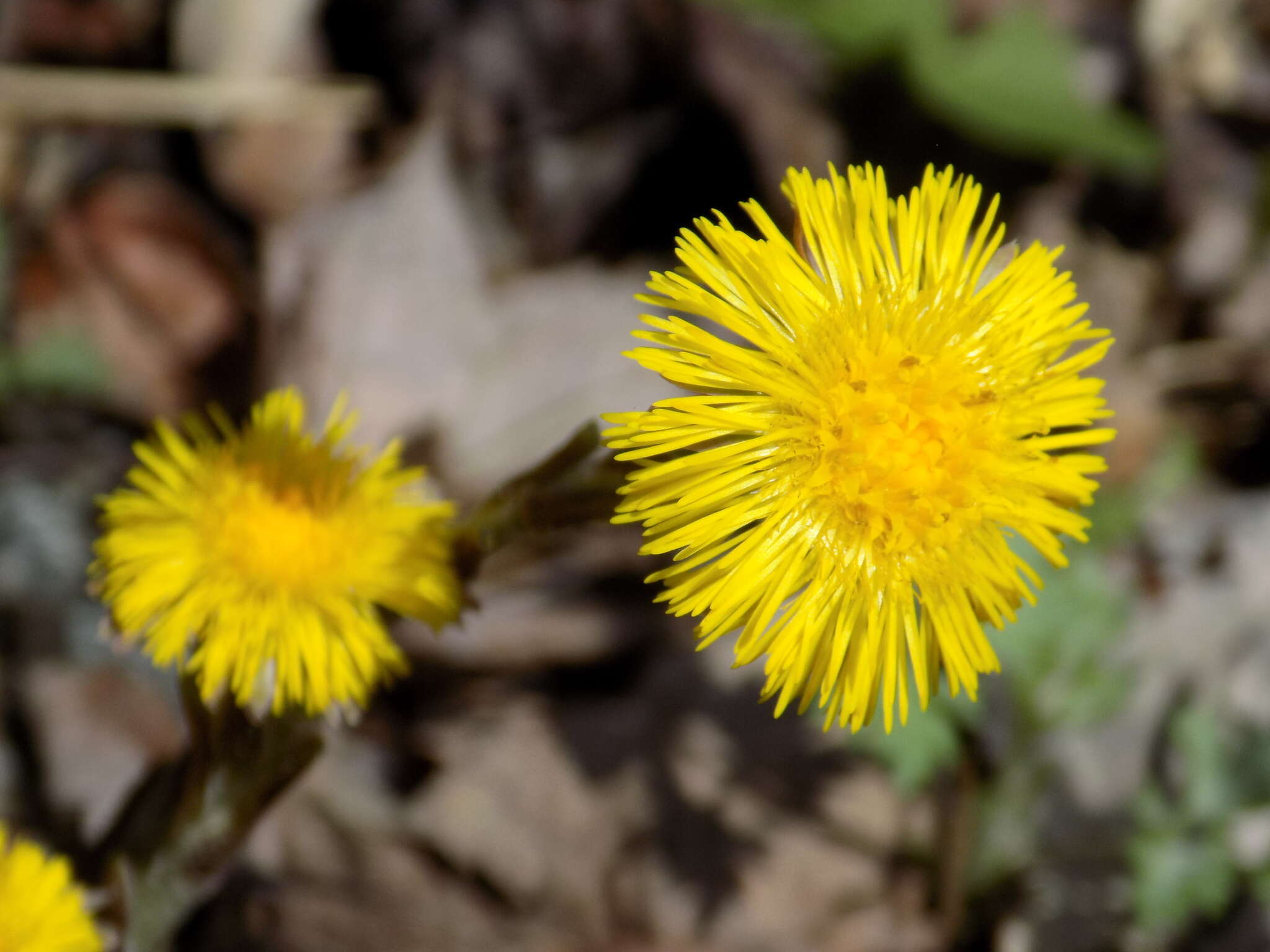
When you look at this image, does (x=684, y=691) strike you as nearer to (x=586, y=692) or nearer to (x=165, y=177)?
(x=586, y=692)

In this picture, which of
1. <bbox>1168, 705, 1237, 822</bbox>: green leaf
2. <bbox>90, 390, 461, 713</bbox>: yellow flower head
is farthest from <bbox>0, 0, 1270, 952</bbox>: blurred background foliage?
<bbox>90, 390, 461, 713</bbox>: yellow flower head

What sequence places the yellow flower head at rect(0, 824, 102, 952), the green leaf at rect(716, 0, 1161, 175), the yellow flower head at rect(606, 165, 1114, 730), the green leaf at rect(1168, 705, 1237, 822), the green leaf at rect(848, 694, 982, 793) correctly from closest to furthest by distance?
the yellow flower head at rect(606, 165, 1114, 730), the yellow flower head at rect(0, 824, 102, 952), the green leaf at rect(848, 694, 982, 793), the green leaf at rect(1168, 705, 1237, 822), the green leaf at rect(716, 0, 1161, 175)

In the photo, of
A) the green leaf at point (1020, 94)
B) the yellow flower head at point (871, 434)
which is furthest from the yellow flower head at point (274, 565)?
the green leaf at point (1020, 94)

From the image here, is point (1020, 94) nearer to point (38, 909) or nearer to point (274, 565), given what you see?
point (274, 565)

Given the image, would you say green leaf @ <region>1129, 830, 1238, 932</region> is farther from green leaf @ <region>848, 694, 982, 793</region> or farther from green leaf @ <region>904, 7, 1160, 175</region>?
green leaf @ <region>904, 7, 1160, 175</region>

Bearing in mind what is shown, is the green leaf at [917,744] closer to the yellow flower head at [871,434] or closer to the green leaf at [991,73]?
the yellow flower head at [871,434]

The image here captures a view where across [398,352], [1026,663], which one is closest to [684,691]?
[1026,663]
